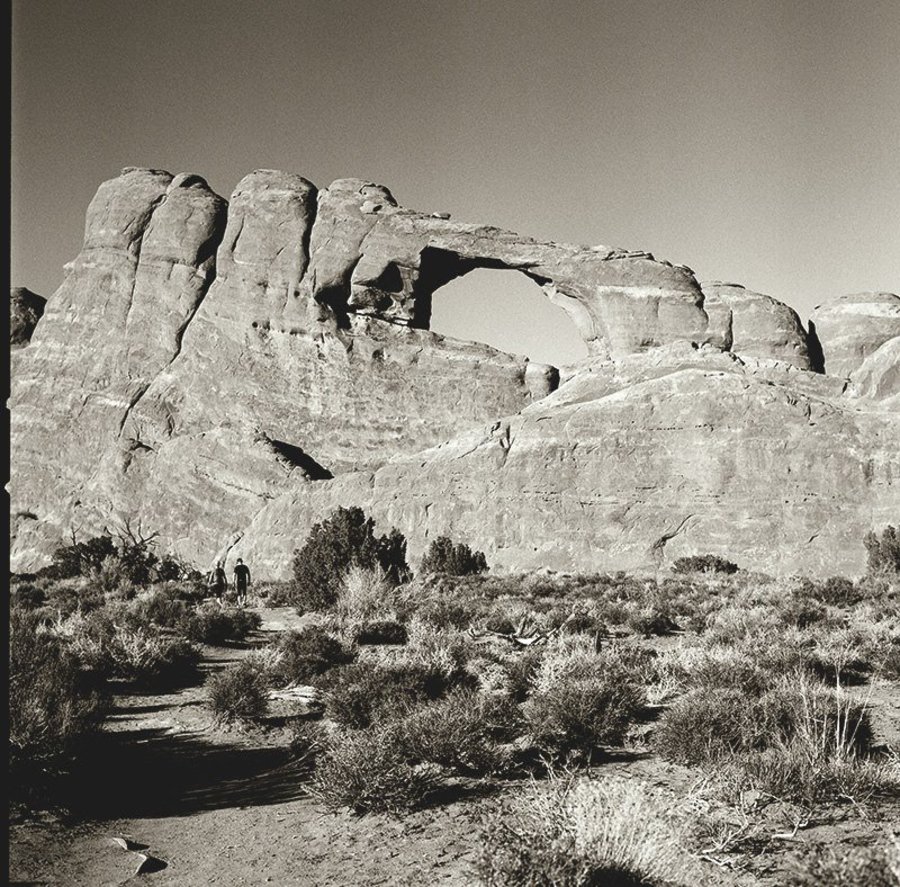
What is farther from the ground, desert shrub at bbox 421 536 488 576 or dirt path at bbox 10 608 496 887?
dirt path at bbox 10 608 496 887

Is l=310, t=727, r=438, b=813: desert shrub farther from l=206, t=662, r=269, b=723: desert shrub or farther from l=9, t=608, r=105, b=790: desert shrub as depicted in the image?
l=206, t=662, r=269, b=723: desert shrub

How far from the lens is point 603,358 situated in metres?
51.2

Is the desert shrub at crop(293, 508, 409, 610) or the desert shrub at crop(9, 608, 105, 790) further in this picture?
the desert shrub at crop(293, 508, 409, 610)

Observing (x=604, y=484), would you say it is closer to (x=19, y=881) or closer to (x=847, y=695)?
(x=847, y=695)

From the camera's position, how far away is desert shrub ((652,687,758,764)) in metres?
6.48

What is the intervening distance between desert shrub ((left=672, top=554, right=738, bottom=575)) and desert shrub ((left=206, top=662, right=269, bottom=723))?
25.7 metres

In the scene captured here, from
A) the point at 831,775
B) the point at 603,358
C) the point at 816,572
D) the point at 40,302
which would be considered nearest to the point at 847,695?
the point at 831,775

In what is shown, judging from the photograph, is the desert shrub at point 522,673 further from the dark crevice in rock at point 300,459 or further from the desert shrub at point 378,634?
the dark crevice in rock at point 300,459

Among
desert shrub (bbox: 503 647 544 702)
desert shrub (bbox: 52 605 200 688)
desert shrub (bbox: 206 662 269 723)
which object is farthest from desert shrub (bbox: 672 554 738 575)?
desert shrub (bbox: 206 662 269 723)

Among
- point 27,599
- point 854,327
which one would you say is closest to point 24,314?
point 27,599

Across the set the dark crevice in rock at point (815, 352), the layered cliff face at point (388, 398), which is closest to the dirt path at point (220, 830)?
the layered cliff face at point (388, 398)

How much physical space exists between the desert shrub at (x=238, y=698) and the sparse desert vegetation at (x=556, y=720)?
2 centimetres

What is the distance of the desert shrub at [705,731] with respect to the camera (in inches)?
255

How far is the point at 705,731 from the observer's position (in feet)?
21.9
